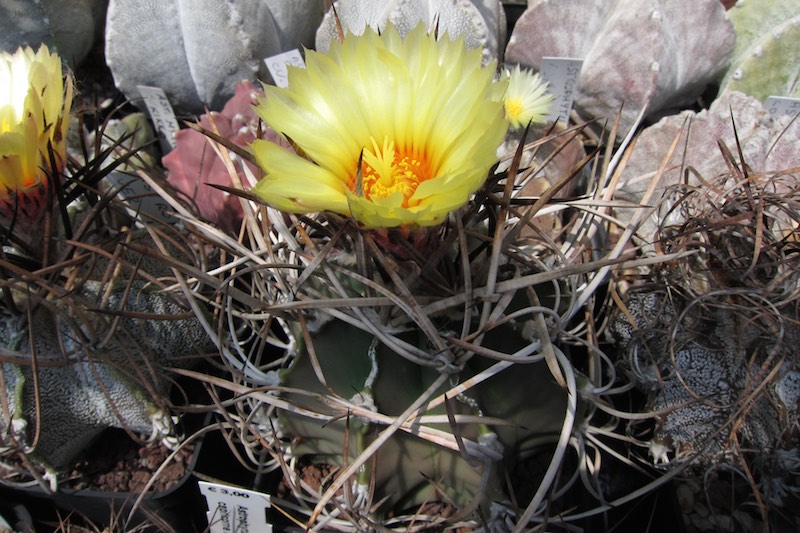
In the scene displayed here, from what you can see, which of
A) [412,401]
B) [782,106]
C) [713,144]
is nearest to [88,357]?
[412,401]

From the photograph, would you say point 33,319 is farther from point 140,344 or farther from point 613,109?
point 613,109

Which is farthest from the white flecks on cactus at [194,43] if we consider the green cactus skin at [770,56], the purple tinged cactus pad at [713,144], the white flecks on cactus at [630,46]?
the green cactus skin at [770,56]

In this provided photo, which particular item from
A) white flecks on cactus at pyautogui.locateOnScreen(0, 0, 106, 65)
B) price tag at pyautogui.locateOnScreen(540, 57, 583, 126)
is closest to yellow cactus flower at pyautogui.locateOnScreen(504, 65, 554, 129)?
price tag at pyautogui.locateOnScreen(540, 57, 583, 126)

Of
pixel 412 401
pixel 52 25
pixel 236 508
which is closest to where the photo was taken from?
pixel 412 401

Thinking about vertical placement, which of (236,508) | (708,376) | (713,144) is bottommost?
(236,508)

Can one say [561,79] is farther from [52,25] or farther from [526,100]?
[52,25]

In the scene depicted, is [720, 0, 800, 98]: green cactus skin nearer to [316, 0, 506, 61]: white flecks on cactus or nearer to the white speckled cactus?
[316, 0, 506, 61]: white flecks on cactus

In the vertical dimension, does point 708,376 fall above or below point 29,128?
below
